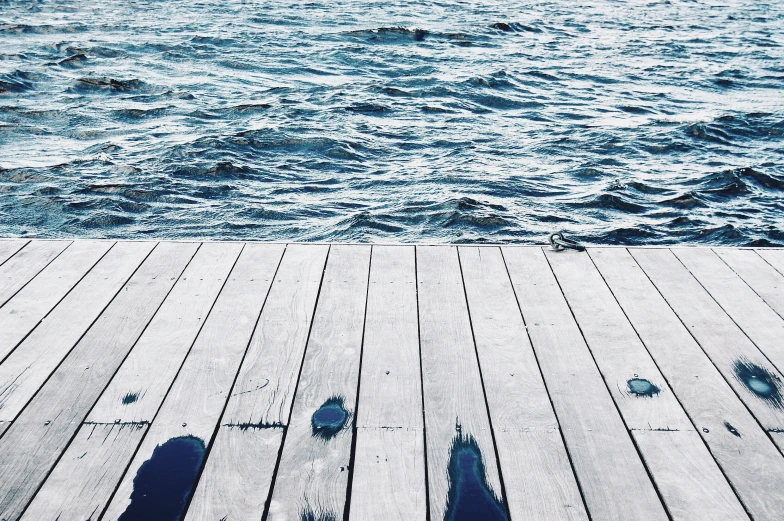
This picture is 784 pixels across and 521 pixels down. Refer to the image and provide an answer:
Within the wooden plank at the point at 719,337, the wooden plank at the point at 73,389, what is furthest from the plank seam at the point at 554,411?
the wooden plank at the point at 73,389

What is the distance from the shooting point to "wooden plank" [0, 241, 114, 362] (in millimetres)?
2832

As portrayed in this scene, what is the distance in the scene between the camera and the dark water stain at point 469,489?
6.48ft

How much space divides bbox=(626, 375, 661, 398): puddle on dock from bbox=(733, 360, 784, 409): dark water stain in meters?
0.31

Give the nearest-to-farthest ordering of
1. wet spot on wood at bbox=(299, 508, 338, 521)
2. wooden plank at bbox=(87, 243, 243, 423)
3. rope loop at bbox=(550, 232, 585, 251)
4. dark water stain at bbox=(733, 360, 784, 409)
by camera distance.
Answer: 1. wet spot on wood at bbox=(299, 508, 338, 521)
2. wooden plank at bbox=(87, 243, 243, 423)
3. dark water stain at bbox=(733, 360, 784, 409)
4. rope loop at bbox=(550, 232, 585, 251)

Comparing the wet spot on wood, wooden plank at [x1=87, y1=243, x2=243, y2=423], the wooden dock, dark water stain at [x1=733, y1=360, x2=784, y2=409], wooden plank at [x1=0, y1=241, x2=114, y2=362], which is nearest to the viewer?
the wet spot on wood

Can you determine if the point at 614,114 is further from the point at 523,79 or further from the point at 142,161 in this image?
the point at 142,161

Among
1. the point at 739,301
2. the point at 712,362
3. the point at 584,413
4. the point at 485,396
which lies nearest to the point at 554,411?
the point at 584,413

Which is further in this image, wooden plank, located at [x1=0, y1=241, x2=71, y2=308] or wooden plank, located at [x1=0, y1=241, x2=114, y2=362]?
wooden plank, located at [x1=0, y1=241, x2=71, y2=308]

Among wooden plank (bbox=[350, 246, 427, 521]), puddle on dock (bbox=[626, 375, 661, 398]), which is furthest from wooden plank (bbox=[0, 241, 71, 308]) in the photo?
puddle on dock (bbox=[626, 375, 661, 398])

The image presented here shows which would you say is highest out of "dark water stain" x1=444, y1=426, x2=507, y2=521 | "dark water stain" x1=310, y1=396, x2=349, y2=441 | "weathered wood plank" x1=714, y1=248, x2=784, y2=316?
"dark water stain" x1=444, y1=426, x2=507, y2=521

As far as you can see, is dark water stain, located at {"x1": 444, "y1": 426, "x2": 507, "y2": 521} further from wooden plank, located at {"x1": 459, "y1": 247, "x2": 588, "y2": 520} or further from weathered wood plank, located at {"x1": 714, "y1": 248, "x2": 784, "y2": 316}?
weathered wood plank, located at {"x1": 714, "y1": 248, "x2": 784, "y2": 316}

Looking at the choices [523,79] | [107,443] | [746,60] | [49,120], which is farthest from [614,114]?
[107,443]

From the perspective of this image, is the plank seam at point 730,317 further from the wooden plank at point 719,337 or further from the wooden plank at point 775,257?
the wooden plank at point 775,257

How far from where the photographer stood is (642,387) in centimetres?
254
